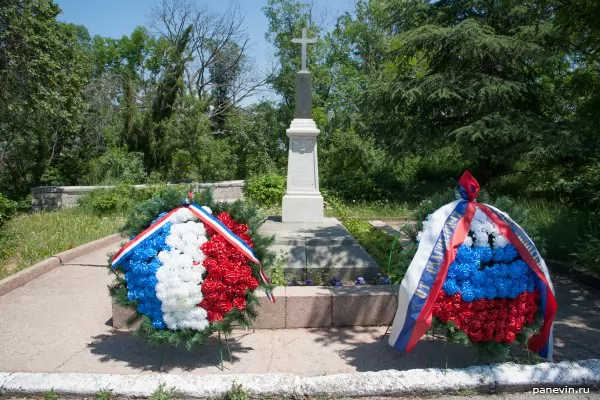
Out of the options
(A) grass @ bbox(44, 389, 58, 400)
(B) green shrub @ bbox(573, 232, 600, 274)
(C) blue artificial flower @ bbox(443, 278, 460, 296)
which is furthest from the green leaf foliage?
(B) green shrub @ bbox(573, 232, 600, 274)

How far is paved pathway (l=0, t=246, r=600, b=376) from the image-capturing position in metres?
3.55

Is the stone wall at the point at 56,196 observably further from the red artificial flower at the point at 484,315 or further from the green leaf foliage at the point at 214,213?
the red artificial flower at the point at 484,315

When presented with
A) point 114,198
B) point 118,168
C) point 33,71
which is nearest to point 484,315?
point 114,198

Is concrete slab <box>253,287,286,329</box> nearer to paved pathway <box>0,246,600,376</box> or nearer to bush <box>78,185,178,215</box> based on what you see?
paved pathway <box>0,246,600,376</box>

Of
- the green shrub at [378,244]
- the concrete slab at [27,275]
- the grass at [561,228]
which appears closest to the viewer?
the green shrub at [378,244]

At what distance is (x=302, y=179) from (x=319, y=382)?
18.3 feet

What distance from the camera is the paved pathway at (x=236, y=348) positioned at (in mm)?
3549

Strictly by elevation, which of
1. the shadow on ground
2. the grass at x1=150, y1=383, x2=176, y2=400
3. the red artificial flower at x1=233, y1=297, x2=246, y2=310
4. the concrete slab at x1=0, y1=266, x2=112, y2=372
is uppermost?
the red artificial flower at x1=233, y1=297, x2=246, y2=310

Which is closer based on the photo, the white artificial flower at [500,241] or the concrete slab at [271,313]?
the white artificial flower at [500,241]

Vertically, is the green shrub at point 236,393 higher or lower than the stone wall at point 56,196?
lower

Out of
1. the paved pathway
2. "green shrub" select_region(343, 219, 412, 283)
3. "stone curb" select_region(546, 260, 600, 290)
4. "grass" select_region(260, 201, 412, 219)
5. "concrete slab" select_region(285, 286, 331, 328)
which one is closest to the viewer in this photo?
the paved pathway

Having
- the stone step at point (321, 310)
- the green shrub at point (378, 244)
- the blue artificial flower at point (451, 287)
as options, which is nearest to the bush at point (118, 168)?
the green shrub at point (378, 244)

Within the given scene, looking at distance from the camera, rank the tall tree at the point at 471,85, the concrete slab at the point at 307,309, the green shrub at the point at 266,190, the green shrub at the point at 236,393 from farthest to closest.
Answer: the green shrub at the point at 266,190 < the tall tree at the point at 471,85 < the concrete slab at the point at 307,309 < the green shrub at the point at 236,393

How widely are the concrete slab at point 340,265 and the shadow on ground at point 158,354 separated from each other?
4.90ft
